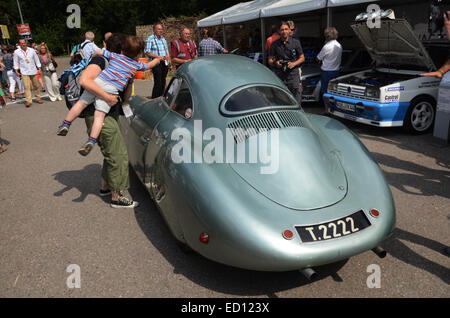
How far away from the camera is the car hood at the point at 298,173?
2629 mm

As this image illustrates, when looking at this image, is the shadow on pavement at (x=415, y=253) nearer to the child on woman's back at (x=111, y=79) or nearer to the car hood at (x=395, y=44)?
the child on woman's back at (x=111, y=79)

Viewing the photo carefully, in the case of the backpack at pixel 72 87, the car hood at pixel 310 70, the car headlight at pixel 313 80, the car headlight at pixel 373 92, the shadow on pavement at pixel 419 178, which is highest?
the backpack at pixel 72 87

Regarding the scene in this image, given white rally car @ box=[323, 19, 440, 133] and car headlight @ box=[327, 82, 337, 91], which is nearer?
white rally car @ box=[323, 19, 440, 133]

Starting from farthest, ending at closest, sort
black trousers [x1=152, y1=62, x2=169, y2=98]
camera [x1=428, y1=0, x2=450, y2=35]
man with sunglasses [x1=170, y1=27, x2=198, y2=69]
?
camera [x1=428, y1=0, x2=450, y2=35], man with sunglasses [x1=170, y1=27, x2=198, y2=69], black trousers [x1=152, y1=62, x2=169, y2=98]

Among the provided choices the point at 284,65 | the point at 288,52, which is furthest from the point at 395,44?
the point at 284,65

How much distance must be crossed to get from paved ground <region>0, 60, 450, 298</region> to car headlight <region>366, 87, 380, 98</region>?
1.11 meters

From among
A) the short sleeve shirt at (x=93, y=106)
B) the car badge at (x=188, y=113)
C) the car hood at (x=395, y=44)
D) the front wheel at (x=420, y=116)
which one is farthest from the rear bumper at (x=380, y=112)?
the short sleeve shirt at (x=93, y=106)

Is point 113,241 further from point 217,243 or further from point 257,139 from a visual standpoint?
point 257,139

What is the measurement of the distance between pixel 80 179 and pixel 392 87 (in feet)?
17.3

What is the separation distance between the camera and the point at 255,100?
3236 mm

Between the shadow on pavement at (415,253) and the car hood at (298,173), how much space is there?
0.87 metres

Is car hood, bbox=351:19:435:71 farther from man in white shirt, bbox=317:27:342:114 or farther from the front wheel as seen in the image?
the front wheel

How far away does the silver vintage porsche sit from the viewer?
2.44 meters

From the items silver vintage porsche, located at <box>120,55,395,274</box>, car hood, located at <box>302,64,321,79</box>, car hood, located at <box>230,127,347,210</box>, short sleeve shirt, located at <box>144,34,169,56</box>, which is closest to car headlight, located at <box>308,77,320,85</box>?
car hood, located at <box>302,64,321,79</box>
